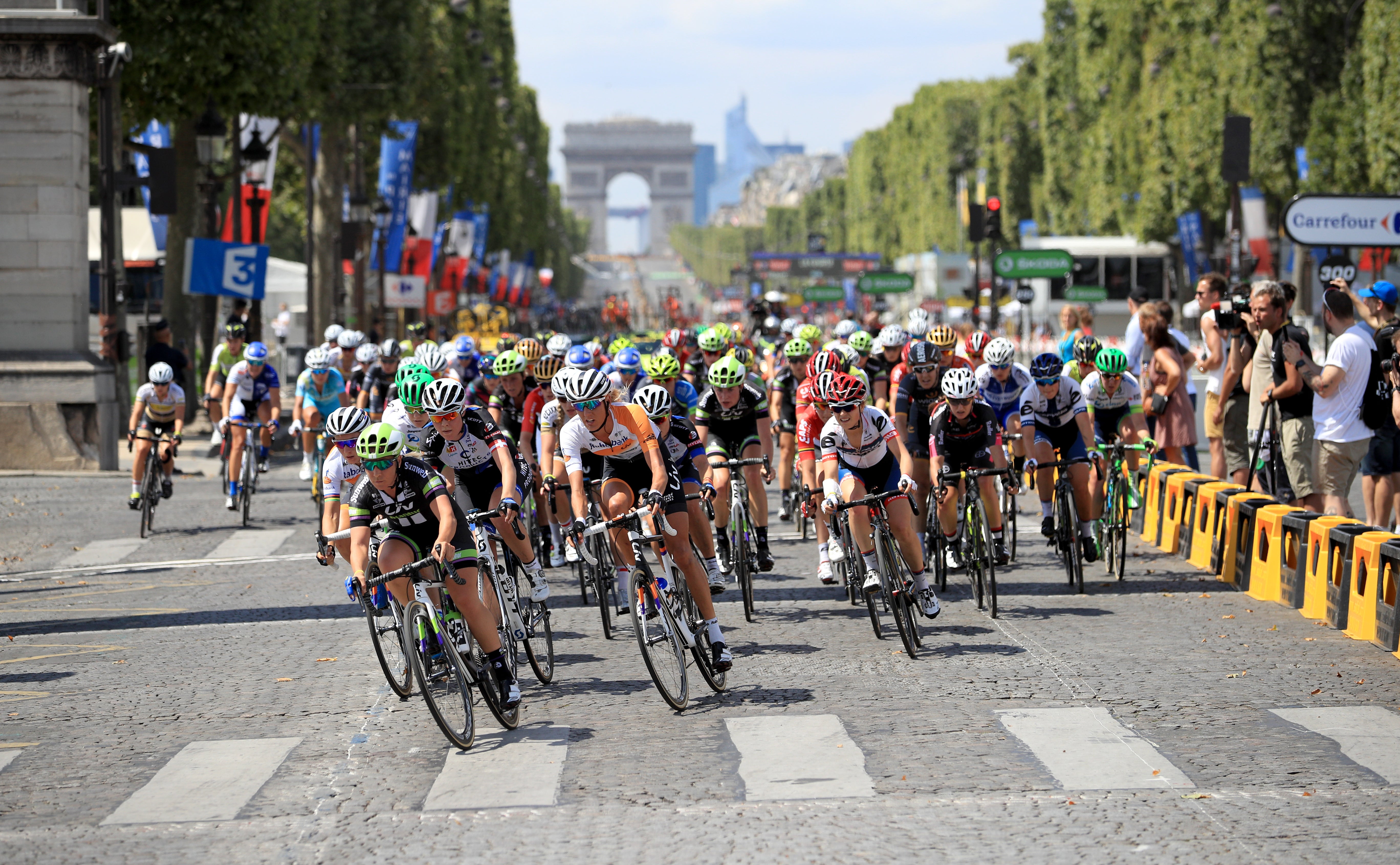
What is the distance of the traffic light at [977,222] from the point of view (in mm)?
33312

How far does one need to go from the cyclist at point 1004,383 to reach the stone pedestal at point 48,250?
13133 millimetres

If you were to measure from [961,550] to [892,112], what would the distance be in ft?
316

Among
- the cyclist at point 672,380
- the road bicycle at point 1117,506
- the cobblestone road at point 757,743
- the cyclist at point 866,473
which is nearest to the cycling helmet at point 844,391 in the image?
the cyclist at point 866,473

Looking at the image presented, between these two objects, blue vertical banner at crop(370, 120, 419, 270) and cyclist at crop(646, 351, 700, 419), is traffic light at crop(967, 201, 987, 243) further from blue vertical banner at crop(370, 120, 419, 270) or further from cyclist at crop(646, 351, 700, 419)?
cyclist at crop(646, 351, 700, 419)

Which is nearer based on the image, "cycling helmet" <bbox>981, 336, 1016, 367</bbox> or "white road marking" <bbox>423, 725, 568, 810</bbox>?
"white road marking" <bbox>423, 725, 568, 810</bbox>

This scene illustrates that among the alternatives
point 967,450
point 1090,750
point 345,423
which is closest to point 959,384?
point 967,450

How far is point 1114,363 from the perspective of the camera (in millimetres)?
12812

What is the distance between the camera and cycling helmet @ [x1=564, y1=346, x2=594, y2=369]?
1241 centimetres

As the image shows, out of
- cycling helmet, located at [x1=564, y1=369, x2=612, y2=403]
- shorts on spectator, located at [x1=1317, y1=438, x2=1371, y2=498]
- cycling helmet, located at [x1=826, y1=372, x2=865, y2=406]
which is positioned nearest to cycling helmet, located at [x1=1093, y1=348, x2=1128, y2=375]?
shorts on spectator, located at [x1=1317, y1=438, x2=1371, y2=498]

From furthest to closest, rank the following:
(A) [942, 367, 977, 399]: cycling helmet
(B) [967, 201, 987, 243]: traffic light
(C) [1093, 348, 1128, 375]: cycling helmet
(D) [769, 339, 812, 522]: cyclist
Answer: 1. (B) [967, 201, 987, 243]: traffic light
2. (D) [769, 339, 812, 522]: cyclist
3. (C) [1093, 348, 1128, 375]: cycling helmet
4. (A) [942, 367, 977, 399]: cycling helmet

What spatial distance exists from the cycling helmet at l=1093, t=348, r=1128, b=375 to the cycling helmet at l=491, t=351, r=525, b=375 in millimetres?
4087

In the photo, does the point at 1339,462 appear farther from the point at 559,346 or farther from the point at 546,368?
the point at 559,346

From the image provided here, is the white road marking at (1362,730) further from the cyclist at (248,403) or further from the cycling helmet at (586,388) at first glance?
the cyclist at (248,403)

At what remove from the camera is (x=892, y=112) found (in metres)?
106
